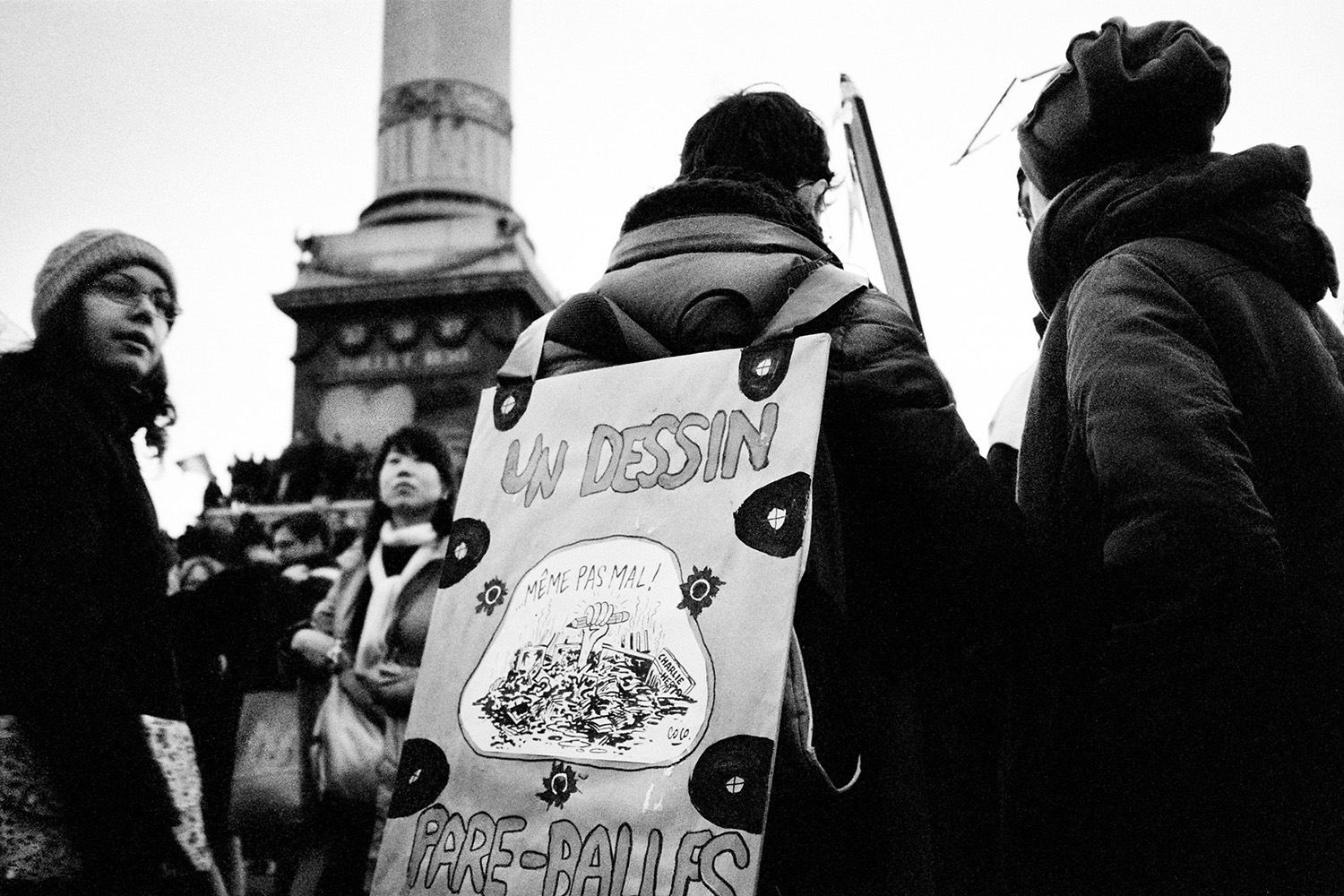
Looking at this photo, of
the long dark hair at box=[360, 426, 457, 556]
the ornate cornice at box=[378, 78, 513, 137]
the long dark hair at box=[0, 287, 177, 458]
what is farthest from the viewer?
the ornate cornice at box=[378, 78, 513, 137]

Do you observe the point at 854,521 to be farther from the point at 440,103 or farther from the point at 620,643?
the point at 440,103

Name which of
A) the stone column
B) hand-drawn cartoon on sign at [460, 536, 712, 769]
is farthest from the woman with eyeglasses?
the stone column

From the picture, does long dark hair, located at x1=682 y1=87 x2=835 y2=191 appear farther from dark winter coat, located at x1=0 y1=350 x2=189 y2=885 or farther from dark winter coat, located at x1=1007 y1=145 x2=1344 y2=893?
dark winter coat, located at x1=0 y1=350 x2=189 y2=885

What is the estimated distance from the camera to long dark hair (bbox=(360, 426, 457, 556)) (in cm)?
464

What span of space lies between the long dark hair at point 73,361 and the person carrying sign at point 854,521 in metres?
0.73

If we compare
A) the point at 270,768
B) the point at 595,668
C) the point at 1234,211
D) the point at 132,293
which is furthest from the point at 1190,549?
the point at 270,768

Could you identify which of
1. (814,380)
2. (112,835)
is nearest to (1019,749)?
(814,380)

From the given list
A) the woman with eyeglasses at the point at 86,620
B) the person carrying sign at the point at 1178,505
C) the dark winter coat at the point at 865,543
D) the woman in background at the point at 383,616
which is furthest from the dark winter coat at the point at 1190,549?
the woman in background at the point at 383,616

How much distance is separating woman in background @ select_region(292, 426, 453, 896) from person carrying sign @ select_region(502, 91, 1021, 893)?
2.21 meters

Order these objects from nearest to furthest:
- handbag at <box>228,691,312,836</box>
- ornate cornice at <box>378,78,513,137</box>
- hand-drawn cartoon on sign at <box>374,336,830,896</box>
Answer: hand-drawn cartoon on sign at <box>374,336,830,896</box>, handbag at <box>228,691,312,836</box>, ornate cornice at <box>378,78,513,137</box>

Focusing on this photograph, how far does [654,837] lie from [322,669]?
127 inches

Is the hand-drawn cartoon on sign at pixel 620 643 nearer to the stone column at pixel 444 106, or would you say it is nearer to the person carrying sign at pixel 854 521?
the person carrying sign at pixel 854 521

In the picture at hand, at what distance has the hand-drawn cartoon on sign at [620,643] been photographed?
1641mm

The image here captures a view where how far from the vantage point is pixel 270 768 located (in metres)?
4.57
